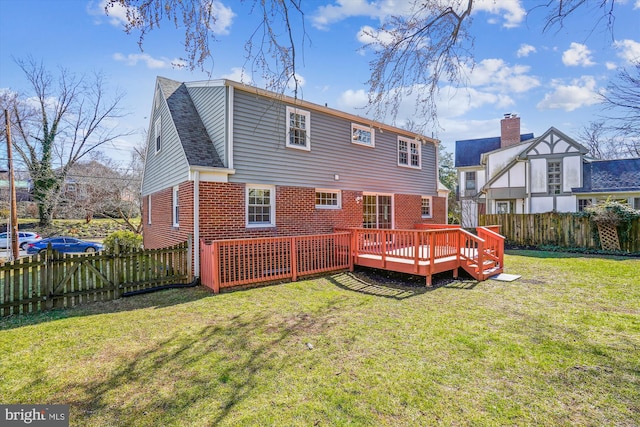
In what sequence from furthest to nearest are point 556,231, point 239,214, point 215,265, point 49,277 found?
point 556,231, point 239,214, point 215,265, point 49,277

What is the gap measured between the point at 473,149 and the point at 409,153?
743 inches

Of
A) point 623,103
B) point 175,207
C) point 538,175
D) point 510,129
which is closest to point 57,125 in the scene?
point 175,207

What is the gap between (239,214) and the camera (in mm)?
8906

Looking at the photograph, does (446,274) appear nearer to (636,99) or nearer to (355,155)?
(355,155)

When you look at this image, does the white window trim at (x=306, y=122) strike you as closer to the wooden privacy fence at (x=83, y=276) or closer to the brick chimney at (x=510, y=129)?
the wooden privacy fence at (x=83, y=276)

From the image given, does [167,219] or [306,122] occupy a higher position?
[306,122]

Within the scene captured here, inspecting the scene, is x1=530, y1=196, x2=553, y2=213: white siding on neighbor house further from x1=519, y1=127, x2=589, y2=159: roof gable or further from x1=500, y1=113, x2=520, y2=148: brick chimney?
x1=500, y1=113, x2=520, y2=148: brick chimney

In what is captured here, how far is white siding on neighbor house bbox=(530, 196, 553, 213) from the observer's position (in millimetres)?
19233

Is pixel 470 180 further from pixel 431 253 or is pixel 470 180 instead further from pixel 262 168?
pixel 262 168

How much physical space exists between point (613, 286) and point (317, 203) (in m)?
8.06

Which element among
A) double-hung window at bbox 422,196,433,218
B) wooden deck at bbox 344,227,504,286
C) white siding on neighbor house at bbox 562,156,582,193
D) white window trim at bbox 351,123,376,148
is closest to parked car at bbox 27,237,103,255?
white window trim at bbox 351,123,376,148

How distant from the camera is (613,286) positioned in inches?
282

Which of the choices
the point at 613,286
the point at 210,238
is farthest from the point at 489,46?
the point at 210,238

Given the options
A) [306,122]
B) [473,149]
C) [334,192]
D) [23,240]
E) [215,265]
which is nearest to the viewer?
[215,265]
